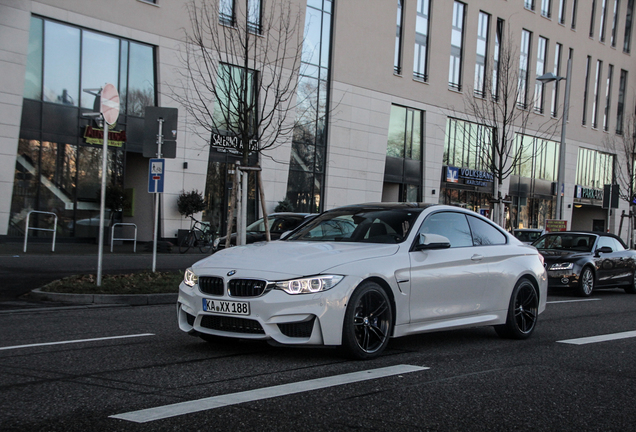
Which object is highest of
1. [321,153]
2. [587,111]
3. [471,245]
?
[587,111]

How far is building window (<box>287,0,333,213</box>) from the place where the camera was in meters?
29.4

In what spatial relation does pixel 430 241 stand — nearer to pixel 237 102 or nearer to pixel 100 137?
pixel 237 102

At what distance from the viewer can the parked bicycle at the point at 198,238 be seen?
23.5 meters

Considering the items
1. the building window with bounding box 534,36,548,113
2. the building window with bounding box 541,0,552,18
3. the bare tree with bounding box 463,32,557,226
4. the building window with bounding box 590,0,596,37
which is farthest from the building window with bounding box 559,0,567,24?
the bare tree with bounding box 463,32,557,226

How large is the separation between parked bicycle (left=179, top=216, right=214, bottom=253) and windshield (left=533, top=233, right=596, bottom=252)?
12033 mm

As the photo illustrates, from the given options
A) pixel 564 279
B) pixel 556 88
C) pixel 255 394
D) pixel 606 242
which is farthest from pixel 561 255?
pixel 556 88

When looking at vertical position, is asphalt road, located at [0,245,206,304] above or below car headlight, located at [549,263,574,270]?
below

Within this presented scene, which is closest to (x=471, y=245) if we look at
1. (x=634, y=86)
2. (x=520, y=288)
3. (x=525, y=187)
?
(x=520, y=288)

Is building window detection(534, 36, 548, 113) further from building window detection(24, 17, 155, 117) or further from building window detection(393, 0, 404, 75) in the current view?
building window detection(24, 17, 155, 117)

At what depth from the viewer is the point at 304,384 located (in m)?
4.88

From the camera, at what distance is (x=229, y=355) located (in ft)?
19.7

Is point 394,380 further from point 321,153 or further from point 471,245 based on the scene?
point 321,153

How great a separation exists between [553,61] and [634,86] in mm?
11871

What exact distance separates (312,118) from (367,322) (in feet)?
81.4
